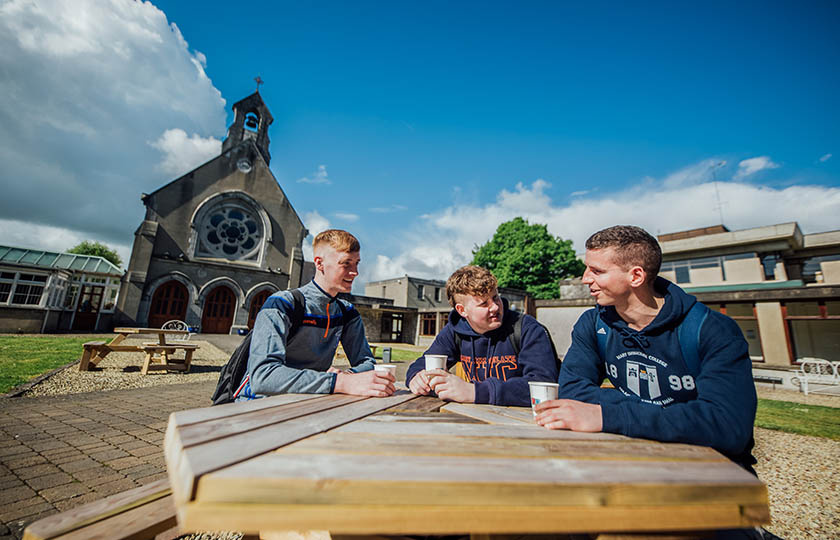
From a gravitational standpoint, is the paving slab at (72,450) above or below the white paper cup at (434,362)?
below

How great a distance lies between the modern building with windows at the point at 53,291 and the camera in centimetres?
1547

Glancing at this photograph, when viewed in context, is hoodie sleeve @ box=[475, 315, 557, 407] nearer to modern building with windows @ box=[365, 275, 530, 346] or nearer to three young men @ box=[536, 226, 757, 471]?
three young men @ box=[536, 226, 757, 471]

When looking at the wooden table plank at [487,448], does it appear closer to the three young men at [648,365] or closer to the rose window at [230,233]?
the three young men at [648,365]

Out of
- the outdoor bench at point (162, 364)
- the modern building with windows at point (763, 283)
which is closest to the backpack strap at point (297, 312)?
the outdoor bench at point (162, 364)

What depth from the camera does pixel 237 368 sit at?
2.31m

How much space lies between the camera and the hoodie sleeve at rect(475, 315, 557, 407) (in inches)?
76.5

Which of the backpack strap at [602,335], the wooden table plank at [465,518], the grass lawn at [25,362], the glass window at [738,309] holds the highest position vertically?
the glass window at [738,309]

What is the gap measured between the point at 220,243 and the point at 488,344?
75.5 feet

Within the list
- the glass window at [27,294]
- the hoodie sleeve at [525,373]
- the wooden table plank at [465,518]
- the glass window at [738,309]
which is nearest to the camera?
the wooden table plank at [465,518]

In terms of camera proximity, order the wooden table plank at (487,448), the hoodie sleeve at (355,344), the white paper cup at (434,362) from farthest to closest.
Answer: the hoodie sleeve at (355,344) < the white paper cup at (434,362) < the wooden table plank at (487,448)

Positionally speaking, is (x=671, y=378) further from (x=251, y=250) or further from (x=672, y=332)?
(x=251, y=250)

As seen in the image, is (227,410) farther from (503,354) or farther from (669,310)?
(669,310)

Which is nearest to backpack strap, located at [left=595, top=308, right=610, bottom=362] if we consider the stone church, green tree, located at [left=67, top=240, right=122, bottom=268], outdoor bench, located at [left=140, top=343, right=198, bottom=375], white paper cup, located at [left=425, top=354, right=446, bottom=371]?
white paper cup, located at [left=425, top=354, right=446, bottom=371]

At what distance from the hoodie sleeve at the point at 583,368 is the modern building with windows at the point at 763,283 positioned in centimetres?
1047
